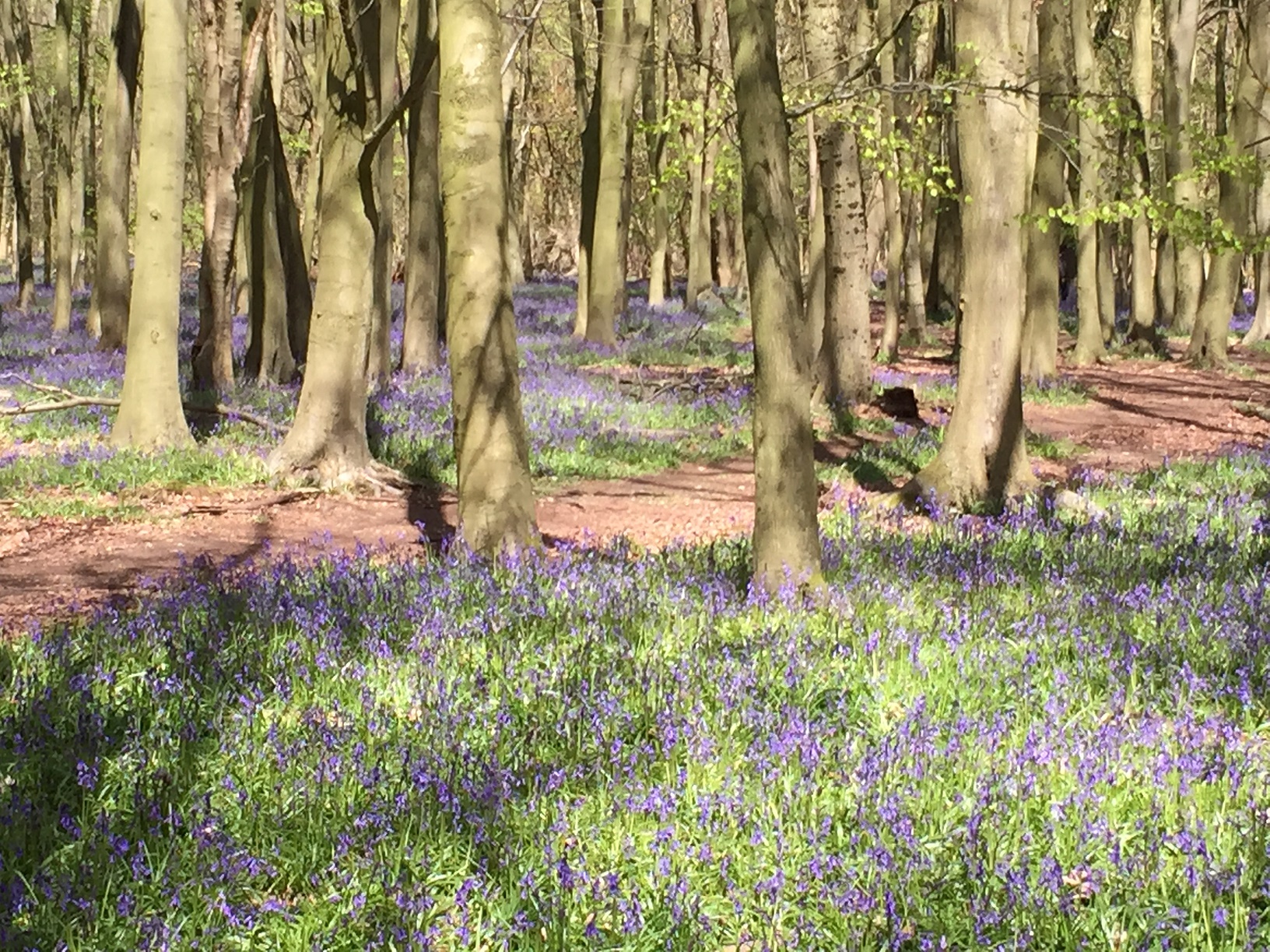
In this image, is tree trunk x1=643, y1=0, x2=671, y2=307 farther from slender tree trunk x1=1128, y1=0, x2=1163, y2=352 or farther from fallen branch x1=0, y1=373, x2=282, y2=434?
fallen branch x1=0, y1=373, x2=282, y2=434

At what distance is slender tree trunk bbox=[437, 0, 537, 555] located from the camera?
287 inches

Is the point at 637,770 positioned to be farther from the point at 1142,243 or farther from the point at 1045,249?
the point at 1142,243

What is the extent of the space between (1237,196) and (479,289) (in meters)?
20.5

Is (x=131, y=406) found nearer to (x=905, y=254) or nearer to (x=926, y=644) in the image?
(x=926, y=644)

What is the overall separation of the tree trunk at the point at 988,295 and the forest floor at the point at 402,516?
126 centimetres

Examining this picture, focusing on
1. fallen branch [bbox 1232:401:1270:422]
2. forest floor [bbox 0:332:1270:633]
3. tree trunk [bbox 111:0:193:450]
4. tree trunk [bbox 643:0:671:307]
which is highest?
tree trunk [bbox 643:0:671:307]

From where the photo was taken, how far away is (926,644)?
5.21m

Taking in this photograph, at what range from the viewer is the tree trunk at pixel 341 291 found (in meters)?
10.7

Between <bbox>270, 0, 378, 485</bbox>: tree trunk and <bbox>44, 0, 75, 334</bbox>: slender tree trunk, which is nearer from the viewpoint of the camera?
<bbox>270, 0, 378, 485</bbox>: tree trunk

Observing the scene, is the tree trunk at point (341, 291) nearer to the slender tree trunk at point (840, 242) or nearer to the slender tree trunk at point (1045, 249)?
the slender tree trunk at point (840, 242)

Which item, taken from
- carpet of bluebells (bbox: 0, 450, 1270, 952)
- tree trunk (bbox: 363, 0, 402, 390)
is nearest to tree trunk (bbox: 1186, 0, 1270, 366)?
tree trunk (bbox: 363, 0, 402, 390)

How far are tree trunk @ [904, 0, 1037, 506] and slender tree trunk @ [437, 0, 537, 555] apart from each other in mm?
4461

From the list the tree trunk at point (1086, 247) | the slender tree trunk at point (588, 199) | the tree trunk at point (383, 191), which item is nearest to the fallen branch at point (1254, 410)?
the tree trunk at point (1086, 247)

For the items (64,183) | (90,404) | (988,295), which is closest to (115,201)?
(64,183)
